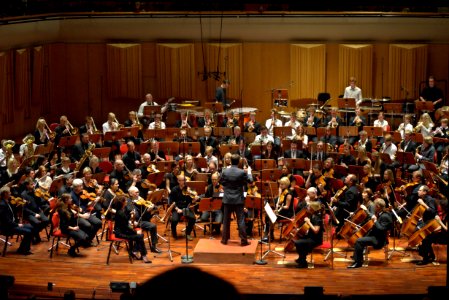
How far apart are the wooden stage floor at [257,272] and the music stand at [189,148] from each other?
8.62ft

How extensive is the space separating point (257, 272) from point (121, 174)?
3.67m

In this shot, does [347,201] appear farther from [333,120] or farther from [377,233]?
[333,120]

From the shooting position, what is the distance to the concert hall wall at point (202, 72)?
1936cm

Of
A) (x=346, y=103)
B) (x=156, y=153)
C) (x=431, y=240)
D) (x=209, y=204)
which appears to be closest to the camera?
(x=431, y=240)

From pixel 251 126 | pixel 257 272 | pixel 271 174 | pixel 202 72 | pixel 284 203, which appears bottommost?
pixel 257 272

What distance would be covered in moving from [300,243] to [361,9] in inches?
404

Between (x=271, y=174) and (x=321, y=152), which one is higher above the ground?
(x=321, y=152)

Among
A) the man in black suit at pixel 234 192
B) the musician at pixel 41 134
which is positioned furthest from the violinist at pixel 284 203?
the musician at pixel 41 134

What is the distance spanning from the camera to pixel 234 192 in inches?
437

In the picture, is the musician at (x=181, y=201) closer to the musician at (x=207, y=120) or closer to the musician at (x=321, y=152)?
the musician at (x=321, y=152)

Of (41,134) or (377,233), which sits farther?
(41,134)

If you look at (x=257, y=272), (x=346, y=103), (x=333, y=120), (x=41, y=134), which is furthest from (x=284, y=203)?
(x=41, y=134)

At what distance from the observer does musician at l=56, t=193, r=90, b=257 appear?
1102 centimetres

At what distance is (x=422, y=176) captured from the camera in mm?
11852
